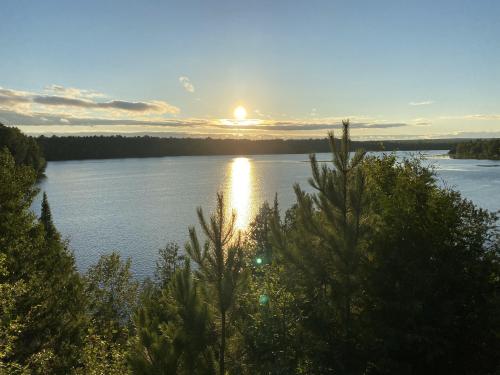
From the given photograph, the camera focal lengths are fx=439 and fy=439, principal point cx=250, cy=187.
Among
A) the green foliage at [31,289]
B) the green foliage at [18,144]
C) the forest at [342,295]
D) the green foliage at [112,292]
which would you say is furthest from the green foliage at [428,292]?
the green foliage at [18,144]

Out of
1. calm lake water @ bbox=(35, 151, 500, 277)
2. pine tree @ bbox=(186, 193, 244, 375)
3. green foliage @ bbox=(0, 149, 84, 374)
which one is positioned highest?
pine tree @ bbox=(186, 193, 244, 375)

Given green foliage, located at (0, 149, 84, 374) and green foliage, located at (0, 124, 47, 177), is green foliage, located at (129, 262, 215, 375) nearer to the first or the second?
green foliage, located at (0, 149, 84, 374)

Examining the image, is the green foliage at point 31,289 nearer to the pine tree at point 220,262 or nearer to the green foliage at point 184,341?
the green foliage at point 184,341

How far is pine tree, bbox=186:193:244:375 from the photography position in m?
10.5

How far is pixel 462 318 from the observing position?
13.7m

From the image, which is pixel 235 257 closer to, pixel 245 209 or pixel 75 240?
pixel 75 240

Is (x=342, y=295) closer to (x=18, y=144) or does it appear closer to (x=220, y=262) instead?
(x=220, y=262)

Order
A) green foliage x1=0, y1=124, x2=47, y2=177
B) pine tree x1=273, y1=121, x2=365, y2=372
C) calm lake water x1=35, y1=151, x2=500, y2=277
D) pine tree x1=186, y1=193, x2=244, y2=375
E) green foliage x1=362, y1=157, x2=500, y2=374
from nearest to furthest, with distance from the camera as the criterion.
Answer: pine tree x1=186, y1=193, x2=244, y2=375 < green foliage x1=362, y1=157, x2=500, y2=374 < pine tree x1=273, y1=121, x2=365, y2=372 < calm lake water x1=35, y1=151, x2=500, y2=277 < green foliage x1=0, y1=124, x2=47, y2=177

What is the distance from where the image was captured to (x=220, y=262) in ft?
35.4

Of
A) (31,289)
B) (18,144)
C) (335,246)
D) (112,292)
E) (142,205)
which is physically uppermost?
(18,144)

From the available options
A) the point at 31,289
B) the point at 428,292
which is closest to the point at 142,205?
the point at 31,289

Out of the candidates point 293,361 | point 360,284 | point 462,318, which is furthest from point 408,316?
point 293,361

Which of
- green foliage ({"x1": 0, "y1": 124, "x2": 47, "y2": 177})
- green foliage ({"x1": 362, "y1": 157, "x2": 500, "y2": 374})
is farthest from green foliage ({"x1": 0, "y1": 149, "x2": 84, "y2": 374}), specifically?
green foliage ({"x1": 0, "y1": 124, "x2": 47, "y2": 177})

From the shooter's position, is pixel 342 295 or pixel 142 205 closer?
pixel 342 295
